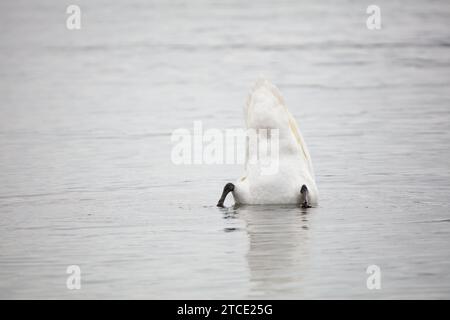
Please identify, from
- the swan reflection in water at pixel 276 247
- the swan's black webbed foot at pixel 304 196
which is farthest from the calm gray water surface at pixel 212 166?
the swan's black webbed foot at pixel 304 196

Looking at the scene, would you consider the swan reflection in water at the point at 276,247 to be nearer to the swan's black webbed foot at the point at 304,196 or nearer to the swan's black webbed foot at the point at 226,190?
the swan's black webbed foot at the point at 304,196

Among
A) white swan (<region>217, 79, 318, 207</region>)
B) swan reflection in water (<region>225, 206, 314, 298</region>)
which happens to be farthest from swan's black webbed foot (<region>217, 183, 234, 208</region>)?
swan reflection in water (<region>225, 206, 314, 298</region>)

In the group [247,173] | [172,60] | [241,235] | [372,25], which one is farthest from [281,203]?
[372,25]

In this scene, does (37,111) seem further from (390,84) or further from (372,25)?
(372,25)

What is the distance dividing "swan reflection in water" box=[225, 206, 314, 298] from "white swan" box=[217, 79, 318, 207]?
0.52 feet

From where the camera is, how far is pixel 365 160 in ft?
56.1

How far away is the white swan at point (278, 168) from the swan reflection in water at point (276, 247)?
159 millimetres

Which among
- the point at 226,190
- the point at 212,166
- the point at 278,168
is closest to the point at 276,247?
the point at 278,168

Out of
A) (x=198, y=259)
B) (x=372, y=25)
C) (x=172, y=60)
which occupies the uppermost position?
(x=372, y=25)

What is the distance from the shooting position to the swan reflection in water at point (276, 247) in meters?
10.2

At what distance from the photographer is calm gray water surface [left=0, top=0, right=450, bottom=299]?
1084 centimetres

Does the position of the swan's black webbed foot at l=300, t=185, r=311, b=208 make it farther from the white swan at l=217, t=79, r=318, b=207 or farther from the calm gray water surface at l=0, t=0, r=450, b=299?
the calm gray water surface at l=0, t=0, r=450, b=299

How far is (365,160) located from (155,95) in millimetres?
8203

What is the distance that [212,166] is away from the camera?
17.2 m
